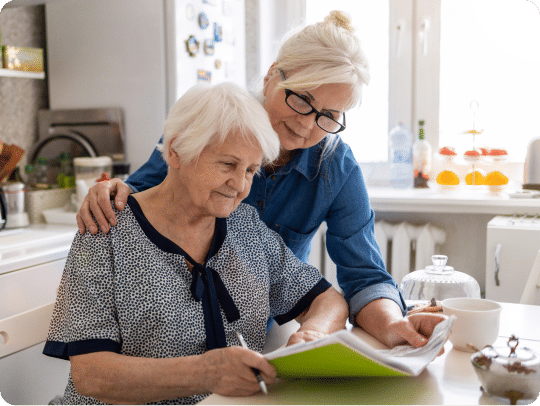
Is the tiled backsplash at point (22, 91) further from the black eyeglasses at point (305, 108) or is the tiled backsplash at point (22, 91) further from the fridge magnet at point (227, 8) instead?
the black eyeglasses at point (305, 108)

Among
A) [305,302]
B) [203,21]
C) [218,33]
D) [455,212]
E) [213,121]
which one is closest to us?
[213,121]

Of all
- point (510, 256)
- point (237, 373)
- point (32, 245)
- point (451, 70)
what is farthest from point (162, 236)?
point (451, 70)

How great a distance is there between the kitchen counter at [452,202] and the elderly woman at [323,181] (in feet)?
3.47

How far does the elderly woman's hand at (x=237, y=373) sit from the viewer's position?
2.65 ft

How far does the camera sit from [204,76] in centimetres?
256

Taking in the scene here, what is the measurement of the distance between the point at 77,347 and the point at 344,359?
0.46 meters

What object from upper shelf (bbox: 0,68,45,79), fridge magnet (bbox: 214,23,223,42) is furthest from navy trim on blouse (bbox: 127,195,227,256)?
fridge magnet (bbox: 214,23,223,42)

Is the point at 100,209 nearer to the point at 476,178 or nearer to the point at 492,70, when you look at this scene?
the point at 476,178

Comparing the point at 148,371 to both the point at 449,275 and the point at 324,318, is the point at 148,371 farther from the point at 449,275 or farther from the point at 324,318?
the point at 449,275

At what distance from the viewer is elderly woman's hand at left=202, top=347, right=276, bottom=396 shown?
81 cm

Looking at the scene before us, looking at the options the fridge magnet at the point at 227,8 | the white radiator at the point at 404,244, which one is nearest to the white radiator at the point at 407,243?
the white radiator at the point at 404,244

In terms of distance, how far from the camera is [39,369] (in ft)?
5.87

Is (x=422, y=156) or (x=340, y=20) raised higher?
(x=340, y=20)

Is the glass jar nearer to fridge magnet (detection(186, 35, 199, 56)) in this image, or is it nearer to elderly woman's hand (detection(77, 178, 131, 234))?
fridge magnet (detection(186, 35, 199, 56))
